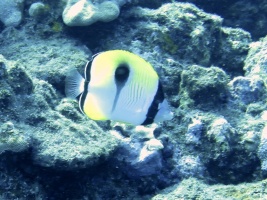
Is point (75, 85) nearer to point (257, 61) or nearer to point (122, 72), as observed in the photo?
point (122, 72)

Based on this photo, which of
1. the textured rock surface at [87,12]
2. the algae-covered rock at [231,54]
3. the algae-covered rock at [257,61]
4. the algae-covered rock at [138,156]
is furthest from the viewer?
the algae-covered rock at [231,54]

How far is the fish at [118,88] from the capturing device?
1839 millimetres

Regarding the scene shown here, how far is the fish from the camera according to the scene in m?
1.84

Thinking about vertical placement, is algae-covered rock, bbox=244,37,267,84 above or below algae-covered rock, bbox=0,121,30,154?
above

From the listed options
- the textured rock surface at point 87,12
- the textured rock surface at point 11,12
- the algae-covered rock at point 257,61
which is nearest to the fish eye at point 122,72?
the textured rock surface at point 87,12

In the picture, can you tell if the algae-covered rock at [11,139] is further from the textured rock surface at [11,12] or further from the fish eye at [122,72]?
the textured rock surface at [11,12]

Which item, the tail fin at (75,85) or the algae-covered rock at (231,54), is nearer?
the tail fin at (75,85)

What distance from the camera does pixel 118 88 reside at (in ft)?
6.09

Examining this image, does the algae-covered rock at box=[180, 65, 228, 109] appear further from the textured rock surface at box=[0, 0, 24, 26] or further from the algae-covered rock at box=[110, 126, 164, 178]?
the textured rock surface at box=[0, 0, 24, 26]

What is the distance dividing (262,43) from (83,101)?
4219 millimetres

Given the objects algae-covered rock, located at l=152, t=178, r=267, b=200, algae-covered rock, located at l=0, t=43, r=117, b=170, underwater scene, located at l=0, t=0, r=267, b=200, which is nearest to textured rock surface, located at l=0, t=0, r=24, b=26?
underwater scene, located at l=0, t=0, r=267, b=200

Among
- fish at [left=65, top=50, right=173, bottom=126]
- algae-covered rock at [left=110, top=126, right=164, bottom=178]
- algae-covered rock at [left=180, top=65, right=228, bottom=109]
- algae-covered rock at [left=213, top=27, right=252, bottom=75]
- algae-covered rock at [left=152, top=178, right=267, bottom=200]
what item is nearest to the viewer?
fish at [left=65, top=50, right=173, bottom=126]

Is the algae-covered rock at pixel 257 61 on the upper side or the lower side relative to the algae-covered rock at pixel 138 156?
upper

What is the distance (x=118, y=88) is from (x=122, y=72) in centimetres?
9
